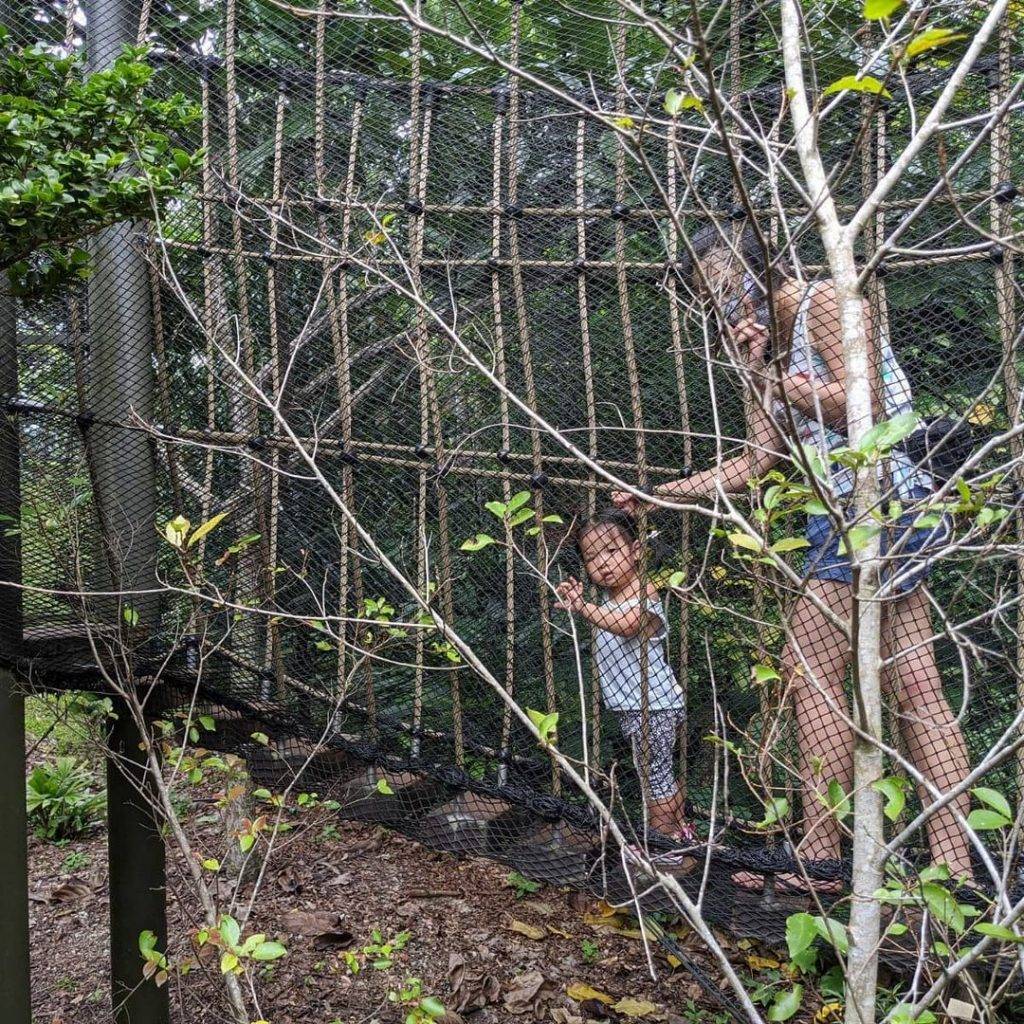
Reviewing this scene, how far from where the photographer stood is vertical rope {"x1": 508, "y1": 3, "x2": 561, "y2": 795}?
220 cm

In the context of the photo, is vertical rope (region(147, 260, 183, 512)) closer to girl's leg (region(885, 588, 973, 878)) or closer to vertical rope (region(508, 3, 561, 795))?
vertical rope (region(508, 3, 561, 795))

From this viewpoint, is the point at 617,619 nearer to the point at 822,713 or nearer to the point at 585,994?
the point at 822,713

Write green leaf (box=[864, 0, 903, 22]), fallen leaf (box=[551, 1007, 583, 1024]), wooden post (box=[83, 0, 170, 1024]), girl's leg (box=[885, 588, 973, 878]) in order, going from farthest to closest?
fallen leaf (box=[551, 1007, 583, 1024])
wooden post (box=[83, 0, 170, 1024])
girl's leg (box=[885, 588, 973, 878])
green leaf (box=[864, 0, 903, 22])

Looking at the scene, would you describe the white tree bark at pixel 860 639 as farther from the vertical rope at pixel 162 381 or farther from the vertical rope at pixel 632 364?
the vertical rope at pixel 162 381

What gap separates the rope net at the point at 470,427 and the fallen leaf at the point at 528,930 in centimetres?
79

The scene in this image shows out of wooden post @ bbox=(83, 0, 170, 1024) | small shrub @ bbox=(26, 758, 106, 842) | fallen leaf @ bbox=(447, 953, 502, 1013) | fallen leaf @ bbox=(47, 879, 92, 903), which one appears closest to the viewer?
wooden post @ bbox=(83, 0, 170, 1024)

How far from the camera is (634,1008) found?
2668 mm

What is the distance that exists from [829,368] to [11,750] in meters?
2.10

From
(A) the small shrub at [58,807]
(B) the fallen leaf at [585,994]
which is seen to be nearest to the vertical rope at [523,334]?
(B) the fallen leaf at [585,994]

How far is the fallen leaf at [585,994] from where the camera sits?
2701 mm

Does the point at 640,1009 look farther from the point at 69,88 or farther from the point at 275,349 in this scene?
the point at 69,88

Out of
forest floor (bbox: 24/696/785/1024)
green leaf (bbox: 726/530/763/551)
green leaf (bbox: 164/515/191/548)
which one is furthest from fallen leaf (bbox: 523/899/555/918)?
green leaf (bbox: 726/530/763/551)

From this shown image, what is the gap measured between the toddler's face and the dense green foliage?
1.14 metres

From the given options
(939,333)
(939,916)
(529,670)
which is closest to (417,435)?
(529,670)
